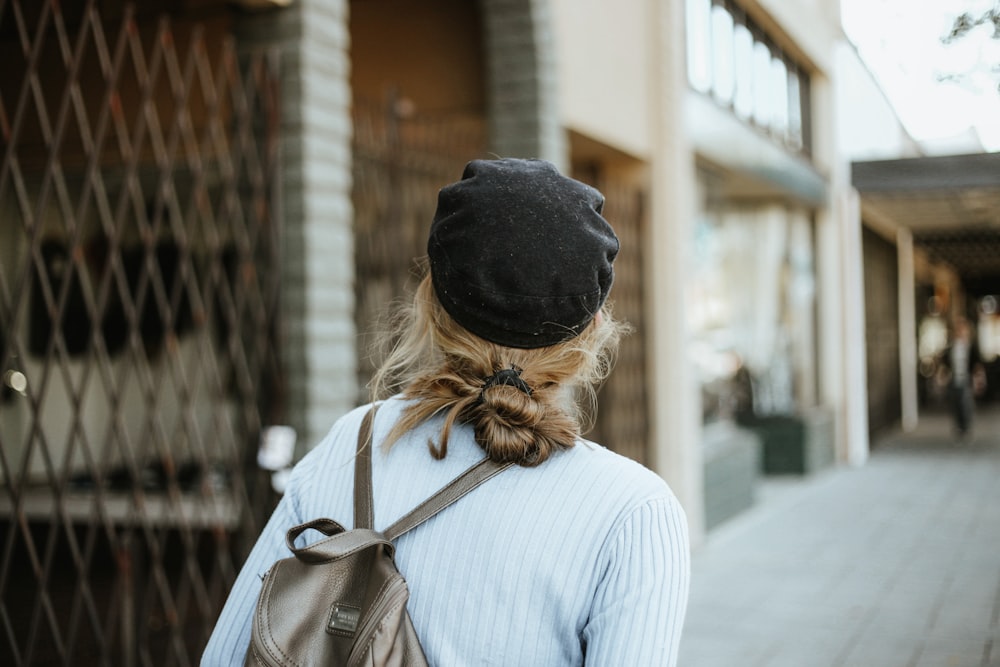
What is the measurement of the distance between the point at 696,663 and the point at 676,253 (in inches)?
145

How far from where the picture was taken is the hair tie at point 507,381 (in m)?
1.53

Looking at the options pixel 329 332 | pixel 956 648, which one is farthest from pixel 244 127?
pixel 956 648

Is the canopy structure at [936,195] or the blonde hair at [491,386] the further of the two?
the canopy structure at [936,195]

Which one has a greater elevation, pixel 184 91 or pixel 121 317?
pixel 184 91

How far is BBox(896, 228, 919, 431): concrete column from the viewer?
19828mm

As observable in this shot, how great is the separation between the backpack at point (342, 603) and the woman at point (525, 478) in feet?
0.18

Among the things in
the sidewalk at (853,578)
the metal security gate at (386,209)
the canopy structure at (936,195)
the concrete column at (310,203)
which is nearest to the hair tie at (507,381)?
the concrete column at (310,203)

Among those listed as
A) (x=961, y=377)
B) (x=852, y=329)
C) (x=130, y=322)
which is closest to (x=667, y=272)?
(x=130, y=322)

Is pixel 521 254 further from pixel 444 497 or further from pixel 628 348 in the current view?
pixel 628 348

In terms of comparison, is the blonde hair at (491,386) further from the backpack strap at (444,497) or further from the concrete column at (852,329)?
the concrete column at (852,329)

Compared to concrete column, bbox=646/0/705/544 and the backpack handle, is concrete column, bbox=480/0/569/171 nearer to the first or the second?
concrete column, bbox=646/0/705/544

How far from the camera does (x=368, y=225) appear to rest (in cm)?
546

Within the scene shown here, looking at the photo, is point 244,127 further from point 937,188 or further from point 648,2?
point 937,188

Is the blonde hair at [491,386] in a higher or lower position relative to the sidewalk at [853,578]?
higher
